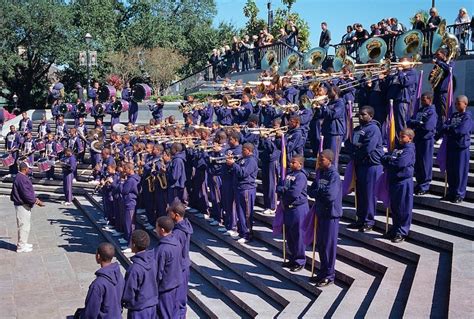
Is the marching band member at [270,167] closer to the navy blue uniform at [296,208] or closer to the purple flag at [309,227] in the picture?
the navy blue uniform at [296,208]

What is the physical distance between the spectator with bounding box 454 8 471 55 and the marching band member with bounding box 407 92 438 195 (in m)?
7.49

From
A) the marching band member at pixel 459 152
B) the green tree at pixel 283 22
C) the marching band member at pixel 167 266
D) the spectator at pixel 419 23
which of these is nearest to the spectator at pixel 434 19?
the spectator at pixel 419 23

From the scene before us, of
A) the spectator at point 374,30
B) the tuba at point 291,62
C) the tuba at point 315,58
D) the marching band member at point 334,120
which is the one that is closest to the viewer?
the marching band member at point 334,120

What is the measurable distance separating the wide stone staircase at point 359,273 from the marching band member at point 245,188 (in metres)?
0.28

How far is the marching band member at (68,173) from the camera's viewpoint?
711 inches

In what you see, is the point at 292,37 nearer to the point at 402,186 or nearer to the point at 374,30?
the point at 374,30

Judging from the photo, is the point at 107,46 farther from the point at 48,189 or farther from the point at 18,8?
the point at 48,189

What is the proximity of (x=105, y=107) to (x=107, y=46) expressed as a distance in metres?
19.0

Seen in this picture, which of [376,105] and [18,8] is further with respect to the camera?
[18,8]

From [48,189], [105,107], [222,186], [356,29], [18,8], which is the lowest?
[48,189]

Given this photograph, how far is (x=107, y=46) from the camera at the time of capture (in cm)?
4012

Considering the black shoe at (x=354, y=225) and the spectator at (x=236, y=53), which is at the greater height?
the spectator at (x=236, y=53)

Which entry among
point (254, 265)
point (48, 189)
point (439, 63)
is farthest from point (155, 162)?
point (48, 189)

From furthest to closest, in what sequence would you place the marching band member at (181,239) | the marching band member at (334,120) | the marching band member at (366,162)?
the marching band member at (334,120)
the marching band member at (366,162)
the marching band member at (181,239)
